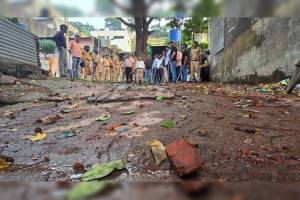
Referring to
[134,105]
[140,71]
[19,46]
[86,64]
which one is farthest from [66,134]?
[140,71]

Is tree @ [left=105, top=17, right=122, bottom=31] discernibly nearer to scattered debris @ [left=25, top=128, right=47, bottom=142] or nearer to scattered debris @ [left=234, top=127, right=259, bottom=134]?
scattered debris @ [left=234, top=127, right=259, bottom=134]

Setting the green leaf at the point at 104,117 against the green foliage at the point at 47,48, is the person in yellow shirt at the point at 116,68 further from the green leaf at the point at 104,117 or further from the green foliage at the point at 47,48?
the green leaf at the point at 104,117

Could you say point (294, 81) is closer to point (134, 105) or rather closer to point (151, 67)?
point (134, 105)

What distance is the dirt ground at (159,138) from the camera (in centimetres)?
209

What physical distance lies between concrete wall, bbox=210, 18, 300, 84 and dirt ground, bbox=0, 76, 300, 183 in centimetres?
145

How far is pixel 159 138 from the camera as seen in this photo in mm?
2711

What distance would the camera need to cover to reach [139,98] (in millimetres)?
4645

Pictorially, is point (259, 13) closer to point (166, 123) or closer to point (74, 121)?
point (166, 123)

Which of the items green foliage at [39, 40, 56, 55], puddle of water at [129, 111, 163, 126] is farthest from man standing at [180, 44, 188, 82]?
puddle of water at [129, 111, 163, 126]

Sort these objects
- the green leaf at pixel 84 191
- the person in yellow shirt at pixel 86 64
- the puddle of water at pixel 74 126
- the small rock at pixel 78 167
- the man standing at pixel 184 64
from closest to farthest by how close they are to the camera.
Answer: the green leaf at pixel 84 191
the small rock at pixel 78 167
the puddle of water at pixel 74 126
the person in yellow shirt at pixel 86 64
the man standing at pixel 184 64

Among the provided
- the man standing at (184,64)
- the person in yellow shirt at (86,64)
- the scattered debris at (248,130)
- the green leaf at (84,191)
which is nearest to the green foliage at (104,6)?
the green leaf at (84,191)

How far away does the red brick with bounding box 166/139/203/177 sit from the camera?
1958 millimetres

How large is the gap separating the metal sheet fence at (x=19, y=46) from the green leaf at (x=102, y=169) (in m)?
3.25

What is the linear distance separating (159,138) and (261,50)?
5.11 meters
